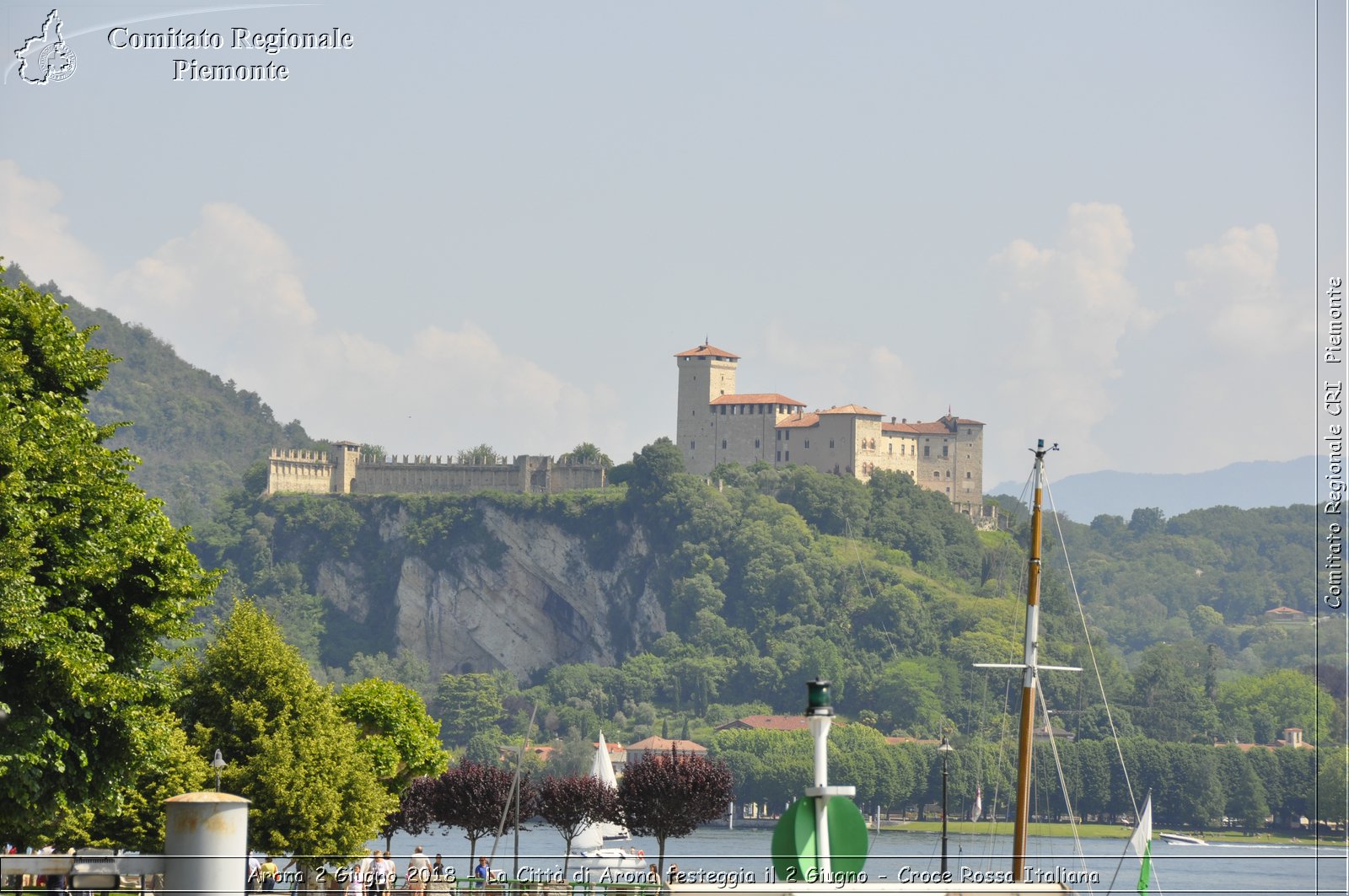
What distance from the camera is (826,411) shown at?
156m

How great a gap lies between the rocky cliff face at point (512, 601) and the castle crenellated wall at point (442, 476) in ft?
9.78

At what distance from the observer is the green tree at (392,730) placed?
3656 cm

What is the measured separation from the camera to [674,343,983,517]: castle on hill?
15462 cm

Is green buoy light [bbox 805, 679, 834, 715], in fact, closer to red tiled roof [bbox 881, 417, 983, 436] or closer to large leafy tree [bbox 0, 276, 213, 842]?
large leafy tree [bbox 0, 276, 213, 842]

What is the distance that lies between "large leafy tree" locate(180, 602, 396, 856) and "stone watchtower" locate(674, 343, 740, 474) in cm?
12664

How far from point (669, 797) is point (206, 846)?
30.4m

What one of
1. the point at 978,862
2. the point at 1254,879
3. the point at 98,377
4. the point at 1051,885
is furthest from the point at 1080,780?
the point at 1051,885

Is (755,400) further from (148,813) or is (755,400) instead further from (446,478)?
(148,813)

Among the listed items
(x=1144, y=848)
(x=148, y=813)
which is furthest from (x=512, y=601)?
(x=1144, y=848)

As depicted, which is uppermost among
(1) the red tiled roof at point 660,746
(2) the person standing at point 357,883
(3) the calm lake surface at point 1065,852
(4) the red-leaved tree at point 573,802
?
(2) the person standing at point 357,883

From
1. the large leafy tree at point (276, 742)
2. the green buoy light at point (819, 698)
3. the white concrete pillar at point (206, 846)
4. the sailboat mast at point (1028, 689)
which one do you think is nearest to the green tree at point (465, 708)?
the large leafy tree at point (276, 742)

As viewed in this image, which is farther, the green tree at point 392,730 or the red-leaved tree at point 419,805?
the red-leaved tree at point 419,805

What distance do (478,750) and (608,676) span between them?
2041cm

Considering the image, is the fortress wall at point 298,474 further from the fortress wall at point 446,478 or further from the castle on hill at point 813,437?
the castle on hill at point 813,437
